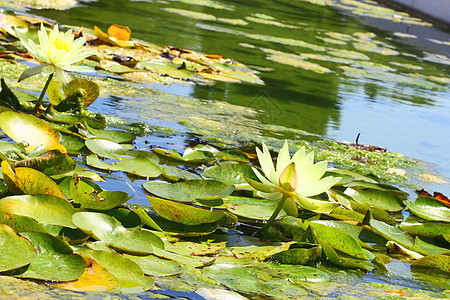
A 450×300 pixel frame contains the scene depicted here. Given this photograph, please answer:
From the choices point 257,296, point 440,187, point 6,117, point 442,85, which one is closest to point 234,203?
point 257,296

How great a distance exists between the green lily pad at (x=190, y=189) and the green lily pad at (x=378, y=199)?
0.46 metres

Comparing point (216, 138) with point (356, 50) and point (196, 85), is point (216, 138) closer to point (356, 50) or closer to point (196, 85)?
point (196, 85)

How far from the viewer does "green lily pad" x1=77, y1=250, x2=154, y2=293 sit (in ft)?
2.99

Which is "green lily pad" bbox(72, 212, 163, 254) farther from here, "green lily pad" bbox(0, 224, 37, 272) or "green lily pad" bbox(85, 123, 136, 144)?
"green lily pad" bbox(85, 123, 136, 144)

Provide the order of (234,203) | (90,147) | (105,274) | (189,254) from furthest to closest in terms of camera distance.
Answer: (90,147) < (234,203) < (189,254) < (105,274)

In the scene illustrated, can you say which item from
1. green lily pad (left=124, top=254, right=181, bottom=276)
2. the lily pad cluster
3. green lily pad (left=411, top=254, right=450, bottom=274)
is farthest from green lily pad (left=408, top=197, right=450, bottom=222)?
green lily pad (left=124, top=254, right=181, bottom=276)

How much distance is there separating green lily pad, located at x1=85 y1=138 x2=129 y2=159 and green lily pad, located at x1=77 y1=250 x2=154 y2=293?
2.10 ft

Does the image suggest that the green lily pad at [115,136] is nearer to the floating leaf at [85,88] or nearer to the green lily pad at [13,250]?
the floating leaf at [85,88]

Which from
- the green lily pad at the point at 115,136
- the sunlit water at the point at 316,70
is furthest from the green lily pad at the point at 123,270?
the green lily pad at the point at 115,136

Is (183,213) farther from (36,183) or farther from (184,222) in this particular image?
(36,183)

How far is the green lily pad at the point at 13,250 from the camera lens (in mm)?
857

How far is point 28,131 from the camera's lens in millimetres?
1483

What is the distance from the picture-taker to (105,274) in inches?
35.4

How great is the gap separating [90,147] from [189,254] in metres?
0.62
